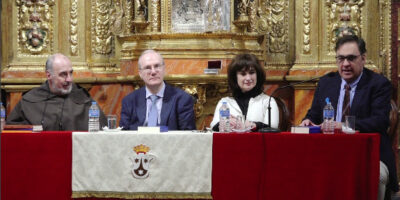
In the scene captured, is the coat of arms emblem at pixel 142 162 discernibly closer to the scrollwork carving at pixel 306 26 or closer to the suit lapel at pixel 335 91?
the suit lapel at pixel 335 91

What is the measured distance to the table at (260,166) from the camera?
3.82 metres

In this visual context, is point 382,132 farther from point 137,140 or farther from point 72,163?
point 72,163

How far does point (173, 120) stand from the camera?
16.1ft

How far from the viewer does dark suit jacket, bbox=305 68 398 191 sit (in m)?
4.23

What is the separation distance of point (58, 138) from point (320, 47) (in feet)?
11.8

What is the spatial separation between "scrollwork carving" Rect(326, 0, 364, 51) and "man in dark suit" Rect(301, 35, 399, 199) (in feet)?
7.07

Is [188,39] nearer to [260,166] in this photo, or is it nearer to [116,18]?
[116,18]

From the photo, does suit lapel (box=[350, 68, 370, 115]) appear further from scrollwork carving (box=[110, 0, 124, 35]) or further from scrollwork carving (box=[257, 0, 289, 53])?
scrollwork carving (box=[110, 0, 124, 35])

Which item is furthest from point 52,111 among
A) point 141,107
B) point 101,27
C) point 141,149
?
point 101,27

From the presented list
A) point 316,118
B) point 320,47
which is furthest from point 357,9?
point 316,118

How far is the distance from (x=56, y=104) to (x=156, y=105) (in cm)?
86

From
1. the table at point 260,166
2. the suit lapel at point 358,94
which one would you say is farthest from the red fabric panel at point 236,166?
the suit lapel at point 358,94

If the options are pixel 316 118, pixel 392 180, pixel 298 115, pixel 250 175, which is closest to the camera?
pixel 250 175

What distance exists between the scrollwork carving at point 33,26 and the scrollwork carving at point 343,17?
3.00m
